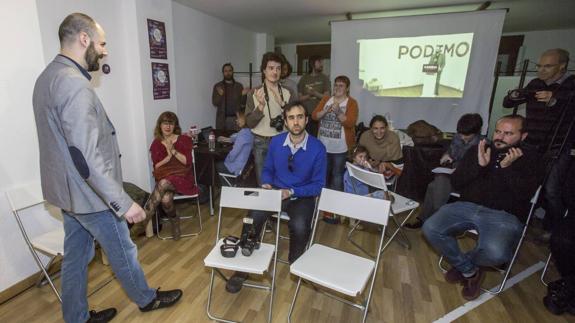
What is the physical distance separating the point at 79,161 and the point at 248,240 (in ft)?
3.33

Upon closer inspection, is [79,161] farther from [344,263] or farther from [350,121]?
[350,121]

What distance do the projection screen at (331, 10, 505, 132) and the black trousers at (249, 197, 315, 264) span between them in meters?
3.25

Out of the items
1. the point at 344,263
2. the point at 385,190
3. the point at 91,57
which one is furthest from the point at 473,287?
the point at 91,57

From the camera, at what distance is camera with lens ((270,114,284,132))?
2582 mm

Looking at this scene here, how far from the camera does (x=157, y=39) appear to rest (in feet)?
11.4

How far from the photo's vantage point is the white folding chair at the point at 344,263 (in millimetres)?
1632

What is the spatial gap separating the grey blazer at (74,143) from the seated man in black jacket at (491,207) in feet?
7.21

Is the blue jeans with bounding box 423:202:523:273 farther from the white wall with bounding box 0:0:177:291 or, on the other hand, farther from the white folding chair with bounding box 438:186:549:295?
the white wall with bounding box 0:0:177:291

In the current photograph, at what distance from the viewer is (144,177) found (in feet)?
11.7

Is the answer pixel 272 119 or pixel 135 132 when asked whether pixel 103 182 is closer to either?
pixel 272 119

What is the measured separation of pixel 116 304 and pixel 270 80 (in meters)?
2.06

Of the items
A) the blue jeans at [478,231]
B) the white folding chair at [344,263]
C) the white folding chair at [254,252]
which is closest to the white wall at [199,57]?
the white folding chair at [254,252]

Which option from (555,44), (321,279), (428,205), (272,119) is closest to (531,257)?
(428,205)

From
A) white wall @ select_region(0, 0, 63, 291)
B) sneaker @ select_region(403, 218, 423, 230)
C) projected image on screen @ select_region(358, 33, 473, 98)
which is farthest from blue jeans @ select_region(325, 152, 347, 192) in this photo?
white wall @ select_region(0, 0, 63, 291)
